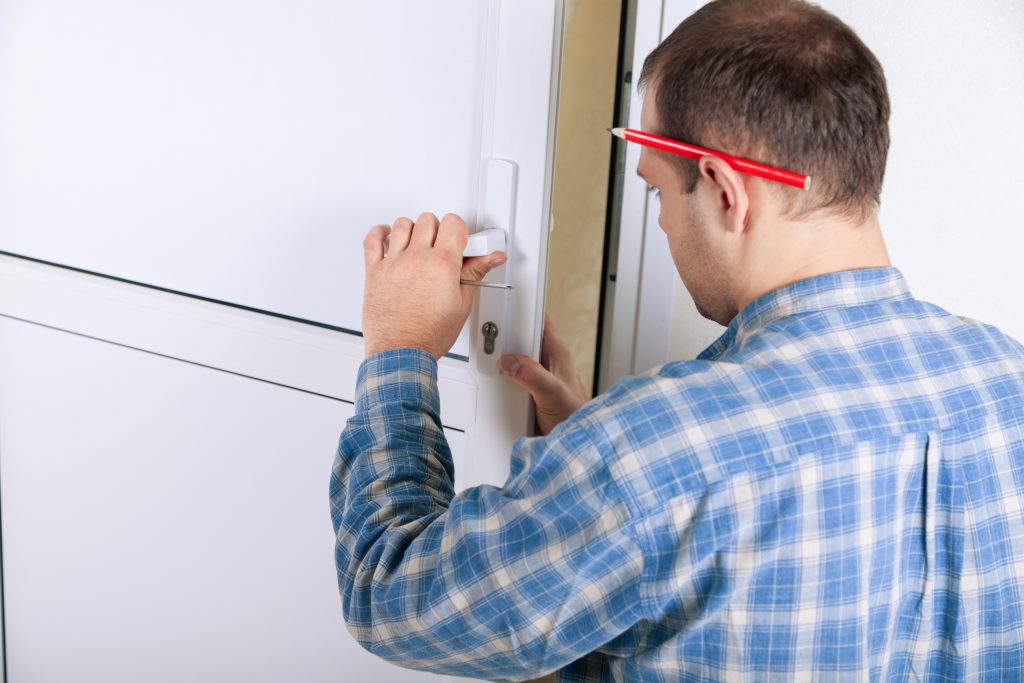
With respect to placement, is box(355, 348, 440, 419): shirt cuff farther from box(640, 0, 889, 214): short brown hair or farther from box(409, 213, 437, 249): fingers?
box(640, 0, 889, 214): short brown hair

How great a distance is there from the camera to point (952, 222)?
99 cm

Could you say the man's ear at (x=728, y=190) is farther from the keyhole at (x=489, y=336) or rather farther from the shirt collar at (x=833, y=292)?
the keyhole at (x=489, y=336)

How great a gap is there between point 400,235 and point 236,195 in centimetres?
31


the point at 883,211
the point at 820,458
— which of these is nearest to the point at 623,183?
the point at 883,211

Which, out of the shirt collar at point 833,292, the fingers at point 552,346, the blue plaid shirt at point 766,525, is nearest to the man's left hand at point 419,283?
the fingers at point 552,346

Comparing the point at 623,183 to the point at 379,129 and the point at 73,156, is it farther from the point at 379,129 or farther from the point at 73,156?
the point at 73,156

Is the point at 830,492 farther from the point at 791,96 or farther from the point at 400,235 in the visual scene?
the point at 400,235

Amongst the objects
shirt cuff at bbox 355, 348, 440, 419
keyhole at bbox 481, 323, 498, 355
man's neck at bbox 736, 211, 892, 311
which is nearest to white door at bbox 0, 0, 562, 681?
keyhole at bbox 481, 323, 498, 355

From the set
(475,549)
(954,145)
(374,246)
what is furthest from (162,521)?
(954,145)

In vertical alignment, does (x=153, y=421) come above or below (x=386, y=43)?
below

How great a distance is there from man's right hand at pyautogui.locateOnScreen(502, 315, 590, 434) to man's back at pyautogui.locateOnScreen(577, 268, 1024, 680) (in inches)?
11.9

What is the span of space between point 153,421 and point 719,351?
2.93 feet

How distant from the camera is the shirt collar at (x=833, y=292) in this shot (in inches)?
28.8

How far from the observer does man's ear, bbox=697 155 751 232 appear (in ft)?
2.43
